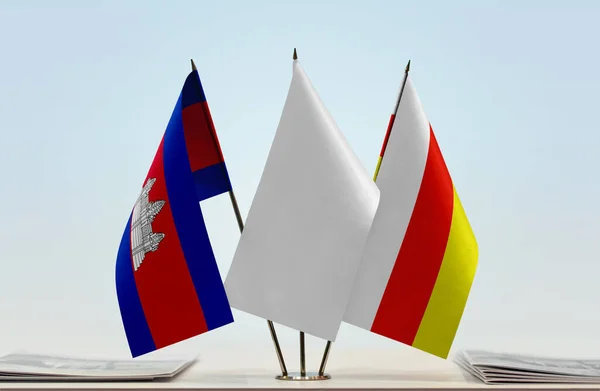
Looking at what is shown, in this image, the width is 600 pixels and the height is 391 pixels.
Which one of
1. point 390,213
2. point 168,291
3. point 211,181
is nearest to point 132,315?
point 168,291

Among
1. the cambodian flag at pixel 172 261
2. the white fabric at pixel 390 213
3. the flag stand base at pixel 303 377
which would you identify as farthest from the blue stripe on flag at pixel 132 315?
the white fabric at pixel 390 213

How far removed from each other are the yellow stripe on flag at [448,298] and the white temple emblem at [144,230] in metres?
0.50

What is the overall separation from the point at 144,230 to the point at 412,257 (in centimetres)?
48

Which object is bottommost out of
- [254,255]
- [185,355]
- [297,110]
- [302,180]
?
[185,355]

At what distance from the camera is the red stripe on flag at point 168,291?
154cm

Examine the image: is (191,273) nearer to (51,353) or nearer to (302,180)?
(302,180)

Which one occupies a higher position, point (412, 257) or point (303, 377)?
point (412, 257)

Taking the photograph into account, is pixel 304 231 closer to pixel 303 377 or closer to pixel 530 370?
pixel 303 377

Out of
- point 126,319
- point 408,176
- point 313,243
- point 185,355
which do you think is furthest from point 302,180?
point 185,355

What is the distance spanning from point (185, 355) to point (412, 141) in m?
0.71

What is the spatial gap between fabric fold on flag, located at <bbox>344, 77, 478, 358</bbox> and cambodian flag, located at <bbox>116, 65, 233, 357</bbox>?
0.27 m

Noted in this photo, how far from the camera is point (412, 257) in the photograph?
160 cm

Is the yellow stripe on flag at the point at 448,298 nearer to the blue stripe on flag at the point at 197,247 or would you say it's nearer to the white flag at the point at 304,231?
the white flag at the point at 304,231

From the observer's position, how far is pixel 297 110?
1533 mm
